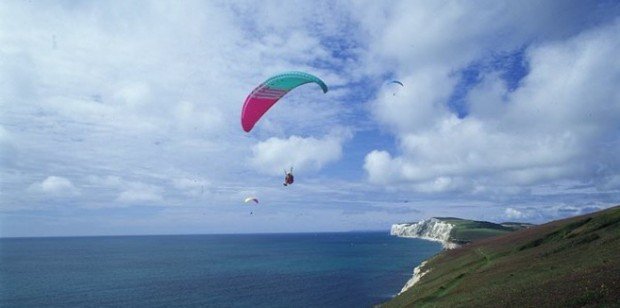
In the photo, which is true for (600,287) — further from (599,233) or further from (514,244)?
(514,244)

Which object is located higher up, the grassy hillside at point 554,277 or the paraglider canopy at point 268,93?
the paraglider canopy at point 268,93

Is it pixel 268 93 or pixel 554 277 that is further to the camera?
pixel 268 93

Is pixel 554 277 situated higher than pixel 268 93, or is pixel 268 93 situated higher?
pixel 268 93

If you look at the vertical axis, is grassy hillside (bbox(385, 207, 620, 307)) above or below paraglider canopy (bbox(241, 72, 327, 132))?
below

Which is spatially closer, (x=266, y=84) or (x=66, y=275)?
(x=266, y=84)

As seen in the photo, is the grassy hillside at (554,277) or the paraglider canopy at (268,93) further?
the paraglider canopy at (268,93)

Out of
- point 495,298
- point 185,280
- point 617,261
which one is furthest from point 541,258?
point 185,280

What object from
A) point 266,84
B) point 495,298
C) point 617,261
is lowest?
point 495,298

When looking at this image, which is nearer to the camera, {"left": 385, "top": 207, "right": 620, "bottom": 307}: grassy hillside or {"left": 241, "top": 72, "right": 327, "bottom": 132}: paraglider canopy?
{"left": 385, "top": 207, "right": 620, "bottom": 307}: grassy hillside
